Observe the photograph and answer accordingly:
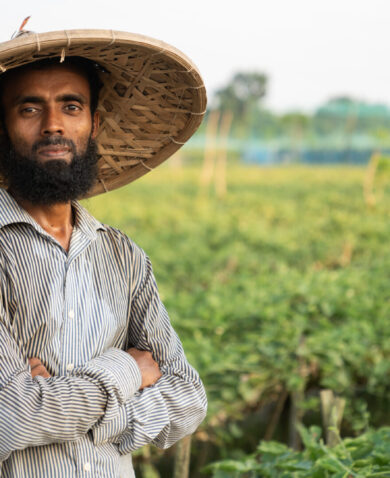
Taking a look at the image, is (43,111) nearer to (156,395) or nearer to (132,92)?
(132,92)

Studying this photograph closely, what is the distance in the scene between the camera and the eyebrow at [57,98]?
150cm

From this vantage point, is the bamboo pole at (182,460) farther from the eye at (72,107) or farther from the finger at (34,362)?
the eye at (72,107)

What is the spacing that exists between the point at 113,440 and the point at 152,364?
193 millimetres

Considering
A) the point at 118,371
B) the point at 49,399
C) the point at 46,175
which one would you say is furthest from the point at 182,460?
the point at 46,175

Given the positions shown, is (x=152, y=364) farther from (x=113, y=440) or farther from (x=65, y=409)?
(x=65, y=409)

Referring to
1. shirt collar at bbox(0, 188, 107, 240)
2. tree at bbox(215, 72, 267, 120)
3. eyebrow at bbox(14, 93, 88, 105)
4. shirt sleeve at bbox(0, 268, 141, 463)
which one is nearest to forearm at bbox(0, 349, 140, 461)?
shirt sleeve at bbox(0, 268, 141, 463)

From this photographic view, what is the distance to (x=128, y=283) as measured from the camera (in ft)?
5.38

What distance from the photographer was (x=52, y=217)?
5.29 feet

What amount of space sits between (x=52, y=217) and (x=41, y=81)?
12.3 inches

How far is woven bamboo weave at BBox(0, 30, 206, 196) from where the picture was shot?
1.41 m

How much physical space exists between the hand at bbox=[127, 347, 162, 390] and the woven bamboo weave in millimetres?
450

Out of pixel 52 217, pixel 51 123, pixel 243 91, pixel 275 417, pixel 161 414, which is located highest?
pixel 243 91

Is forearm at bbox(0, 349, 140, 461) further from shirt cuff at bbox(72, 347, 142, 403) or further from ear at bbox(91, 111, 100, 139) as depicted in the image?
ear at bbox(91, 111, 100, 139)

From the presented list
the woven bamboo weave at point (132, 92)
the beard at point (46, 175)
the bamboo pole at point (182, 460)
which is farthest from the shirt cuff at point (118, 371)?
the bamboo pole at point (182, 460)
